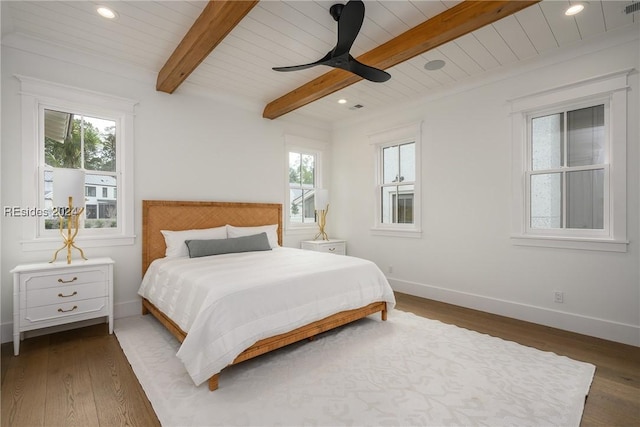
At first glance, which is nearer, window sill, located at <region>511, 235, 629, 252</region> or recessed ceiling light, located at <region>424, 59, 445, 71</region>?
window sill, located at <region>511, 235, 629, 252</region>

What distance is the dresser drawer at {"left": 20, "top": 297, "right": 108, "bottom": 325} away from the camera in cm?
254

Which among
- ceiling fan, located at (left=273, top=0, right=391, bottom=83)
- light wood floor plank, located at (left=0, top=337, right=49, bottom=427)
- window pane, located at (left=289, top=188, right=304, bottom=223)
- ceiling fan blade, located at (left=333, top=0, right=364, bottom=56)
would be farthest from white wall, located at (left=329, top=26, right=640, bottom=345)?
light wood floor plank, located at (left=0, top=337, right=49, bottom=427)

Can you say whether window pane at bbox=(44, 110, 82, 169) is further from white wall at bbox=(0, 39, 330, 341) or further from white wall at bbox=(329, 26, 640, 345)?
white wall at bbox=(329, 26, 640, 345)

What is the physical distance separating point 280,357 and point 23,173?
2.94 metres

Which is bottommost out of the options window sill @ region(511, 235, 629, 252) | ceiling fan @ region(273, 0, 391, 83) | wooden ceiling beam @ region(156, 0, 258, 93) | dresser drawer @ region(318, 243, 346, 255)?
dresser drawer @ region(318, 243, 346, 255)

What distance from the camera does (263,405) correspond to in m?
1.85

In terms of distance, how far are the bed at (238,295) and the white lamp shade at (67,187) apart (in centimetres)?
71

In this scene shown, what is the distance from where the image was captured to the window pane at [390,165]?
470cm

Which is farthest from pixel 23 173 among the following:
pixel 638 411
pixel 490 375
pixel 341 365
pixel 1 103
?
pixel 638 411

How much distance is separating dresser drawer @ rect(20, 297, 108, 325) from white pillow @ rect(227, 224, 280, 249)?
1536 millimetres

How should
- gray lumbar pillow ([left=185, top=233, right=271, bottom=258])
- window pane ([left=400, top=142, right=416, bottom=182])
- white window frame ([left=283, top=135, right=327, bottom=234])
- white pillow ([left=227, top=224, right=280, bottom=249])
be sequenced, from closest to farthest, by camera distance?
gray lumbar pillow ([left=185, top=233, right=271, bottom=258]), white pillow ([left=227, top=224, right=280, bottom=249]), window pane ([left=400, top=142, right=416, bottom=182]), white window frame ([left=283, top=135, right=327, bottom=234])

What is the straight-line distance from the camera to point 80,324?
10.2 feet

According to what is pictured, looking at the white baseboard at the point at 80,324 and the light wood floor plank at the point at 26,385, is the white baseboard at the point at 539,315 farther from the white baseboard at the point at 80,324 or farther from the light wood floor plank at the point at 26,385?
the light wood floor plank at the point at 26,385

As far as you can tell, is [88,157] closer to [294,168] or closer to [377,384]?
[294,168]
